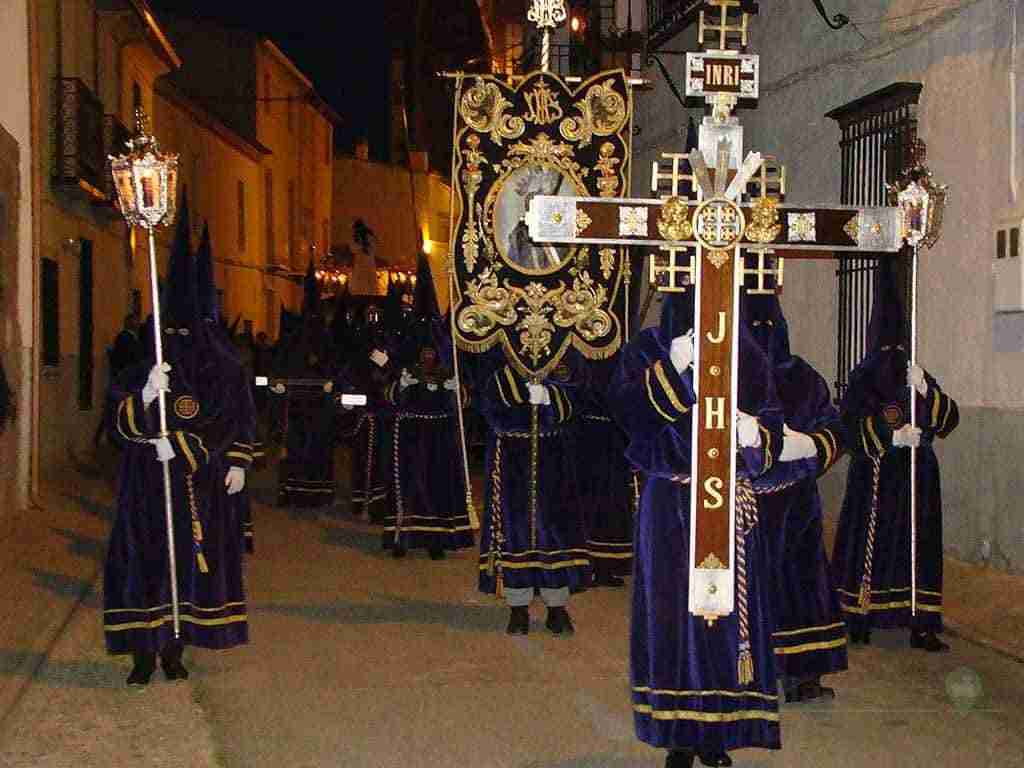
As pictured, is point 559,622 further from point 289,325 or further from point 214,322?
point 289,325

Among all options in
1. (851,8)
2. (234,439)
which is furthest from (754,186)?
(851,8)

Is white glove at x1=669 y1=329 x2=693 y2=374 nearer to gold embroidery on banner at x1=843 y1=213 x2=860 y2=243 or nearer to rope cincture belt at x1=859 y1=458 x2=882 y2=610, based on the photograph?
gold embroidery on banner at x1=843 y1=213 x2=860 y2=243

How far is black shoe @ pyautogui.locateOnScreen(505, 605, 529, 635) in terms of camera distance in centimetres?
923

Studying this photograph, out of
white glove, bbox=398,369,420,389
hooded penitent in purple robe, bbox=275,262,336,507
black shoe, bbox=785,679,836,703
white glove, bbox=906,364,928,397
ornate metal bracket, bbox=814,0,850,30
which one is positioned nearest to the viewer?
black shoe, bbox=785,679,836,703

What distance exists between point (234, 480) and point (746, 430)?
11.2 feet

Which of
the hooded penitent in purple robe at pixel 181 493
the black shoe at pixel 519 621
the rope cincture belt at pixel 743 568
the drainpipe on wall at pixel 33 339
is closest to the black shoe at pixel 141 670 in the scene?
the hooded penitent in purple robe at pixel 181 493

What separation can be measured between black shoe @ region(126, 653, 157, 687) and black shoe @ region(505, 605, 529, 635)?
219 cm

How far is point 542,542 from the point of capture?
371 inches

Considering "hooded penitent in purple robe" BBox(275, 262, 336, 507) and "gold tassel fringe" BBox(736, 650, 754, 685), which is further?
A: "hooded penitent in purple robe" BBox(275, 262, 336, 507)

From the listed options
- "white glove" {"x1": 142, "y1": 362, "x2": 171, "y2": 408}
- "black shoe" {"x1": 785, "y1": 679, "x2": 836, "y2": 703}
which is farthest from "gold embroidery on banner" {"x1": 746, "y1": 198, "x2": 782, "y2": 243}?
"white glove" {"x1": 142, "y1": 362, "x2": 171, "y2": 408}

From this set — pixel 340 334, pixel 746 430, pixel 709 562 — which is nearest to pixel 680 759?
pixel 709 562

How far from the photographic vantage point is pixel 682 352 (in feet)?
19.2

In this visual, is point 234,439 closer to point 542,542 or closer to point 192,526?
point 192,526

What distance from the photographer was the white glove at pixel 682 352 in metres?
5.83
